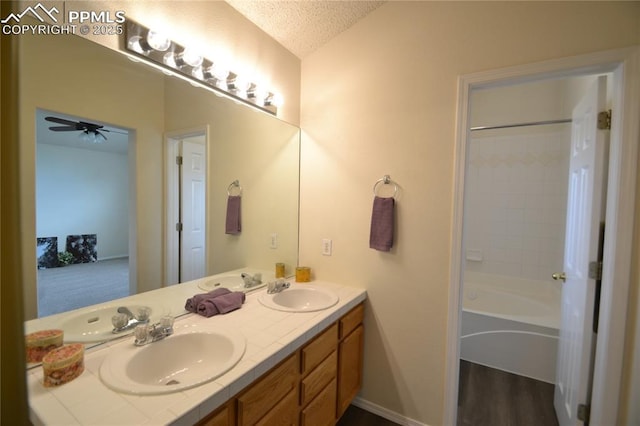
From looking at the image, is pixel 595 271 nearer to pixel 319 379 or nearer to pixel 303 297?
pixel 319 379

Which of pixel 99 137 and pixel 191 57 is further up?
pixel 191 57

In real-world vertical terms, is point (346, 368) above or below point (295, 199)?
below

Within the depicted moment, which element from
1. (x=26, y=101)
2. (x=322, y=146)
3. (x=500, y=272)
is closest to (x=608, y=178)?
(x=322, y=146)

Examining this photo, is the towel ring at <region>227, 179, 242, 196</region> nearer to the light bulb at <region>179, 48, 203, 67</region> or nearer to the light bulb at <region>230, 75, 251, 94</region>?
the light bulb at <region>230, 75, 251, 94</region>

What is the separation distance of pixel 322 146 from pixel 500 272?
2.48m

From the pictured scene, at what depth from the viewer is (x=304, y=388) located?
1.33 metres

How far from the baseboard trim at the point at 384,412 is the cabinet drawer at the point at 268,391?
916mm

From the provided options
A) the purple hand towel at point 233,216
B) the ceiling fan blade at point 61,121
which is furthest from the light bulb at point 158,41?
the purple hand towel at point 233,216

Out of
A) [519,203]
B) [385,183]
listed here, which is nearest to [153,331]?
[385,183]

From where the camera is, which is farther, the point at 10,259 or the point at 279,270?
the point at 279,270

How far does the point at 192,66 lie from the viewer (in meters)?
1.39

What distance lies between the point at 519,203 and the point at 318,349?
272cm

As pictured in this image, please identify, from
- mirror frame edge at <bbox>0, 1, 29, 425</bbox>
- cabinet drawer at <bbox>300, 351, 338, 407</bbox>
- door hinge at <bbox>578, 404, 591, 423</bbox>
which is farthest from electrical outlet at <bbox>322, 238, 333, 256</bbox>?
mirror frame edge at <bbox>0, 1, 29, 425</bbox>

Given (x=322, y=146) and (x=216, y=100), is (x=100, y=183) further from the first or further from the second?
Result: (x=322, y=146)
